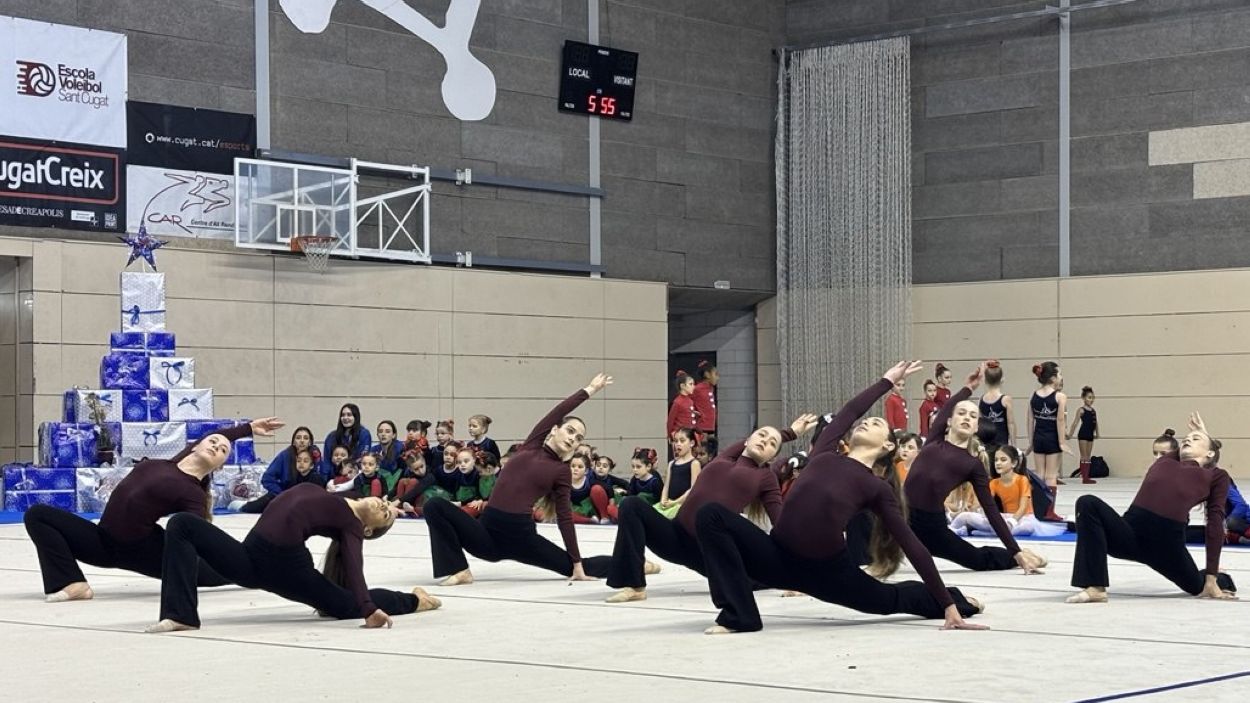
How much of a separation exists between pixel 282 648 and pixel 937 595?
3393mm

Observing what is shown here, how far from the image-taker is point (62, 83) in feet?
70.5

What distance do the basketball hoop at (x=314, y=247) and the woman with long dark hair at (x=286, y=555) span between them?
14527mm

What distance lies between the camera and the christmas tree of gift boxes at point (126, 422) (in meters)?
19.7

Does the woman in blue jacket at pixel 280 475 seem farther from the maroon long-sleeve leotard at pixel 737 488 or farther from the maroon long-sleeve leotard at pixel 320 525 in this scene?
the maroon long-sleeve leotard at pixel 320 525

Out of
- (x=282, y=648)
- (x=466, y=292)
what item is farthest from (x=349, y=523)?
(x=466, y=292)

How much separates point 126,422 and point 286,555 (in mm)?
11951

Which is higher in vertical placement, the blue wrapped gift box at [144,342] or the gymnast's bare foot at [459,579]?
the blue wrapped gift box at [144,342]

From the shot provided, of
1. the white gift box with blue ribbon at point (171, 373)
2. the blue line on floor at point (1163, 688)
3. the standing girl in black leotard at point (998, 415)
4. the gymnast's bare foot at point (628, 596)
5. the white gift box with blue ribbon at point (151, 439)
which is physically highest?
the white gift box with blue ribbon at point (171, 373)

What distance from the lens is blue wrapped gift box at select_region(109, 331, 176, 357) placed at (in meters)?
20.4

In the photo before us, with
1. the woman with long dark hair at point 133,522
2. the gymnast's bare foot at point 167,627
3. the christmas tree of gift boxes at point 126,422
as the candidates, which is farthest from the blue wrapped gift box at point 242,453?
the gymnast's bare foot at point 167,627

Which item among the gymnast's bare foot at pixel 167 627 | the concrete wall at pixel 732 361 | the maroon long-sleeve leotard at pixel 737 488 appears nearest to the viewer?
the gymnast's bare foot at pixel 167 627

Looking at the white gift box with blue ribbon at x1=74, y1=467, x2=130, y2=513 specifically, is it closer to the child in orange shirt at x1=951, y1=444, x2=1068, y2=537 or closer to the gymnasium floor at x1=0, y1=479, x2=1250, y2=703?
the gymnasium floor at x1=0, y1=479, x2=1250, y2=703

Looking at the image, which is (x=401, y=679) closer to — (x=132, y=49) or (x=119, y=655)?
(x=119, y=655)

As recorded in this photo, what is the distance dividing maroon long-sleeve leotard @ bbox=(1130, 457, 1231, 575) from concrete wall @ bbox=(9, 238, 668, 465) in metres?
15.7
